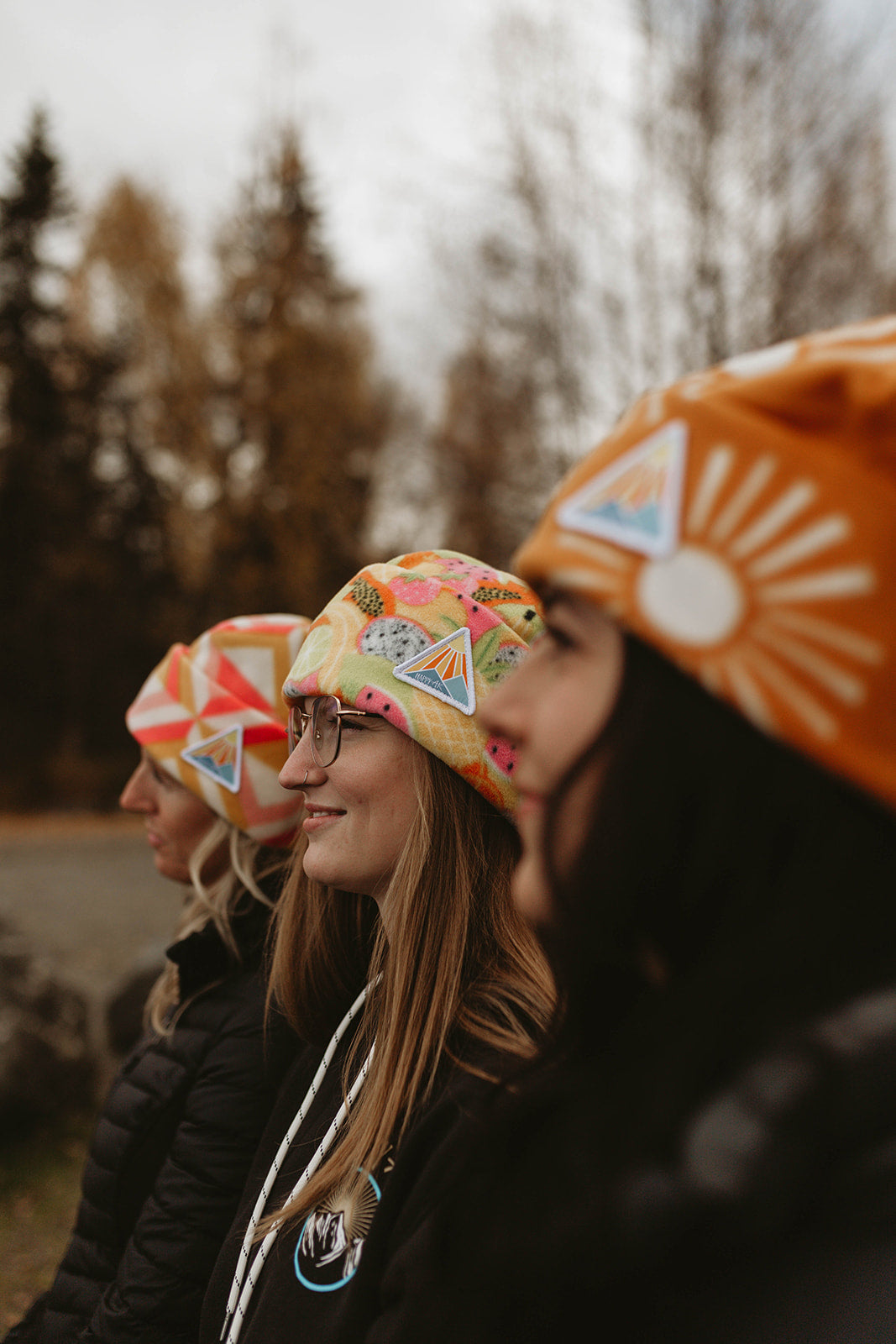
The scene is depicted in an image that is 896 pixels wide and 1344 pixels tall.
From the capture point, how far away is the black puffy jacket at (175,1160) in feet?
6.83

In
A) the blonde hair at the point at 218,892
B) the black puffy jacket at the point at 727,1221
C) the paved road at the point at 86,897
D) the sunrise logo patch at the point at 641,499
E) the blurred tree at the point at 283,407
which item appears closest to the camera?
the black puffy jacket at the point at 727,1221

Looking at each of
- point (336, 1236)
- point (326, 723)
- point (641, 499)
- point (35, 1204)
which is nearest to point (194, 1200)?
point (336, 1236)

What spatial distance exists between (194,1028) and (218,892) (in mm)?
434

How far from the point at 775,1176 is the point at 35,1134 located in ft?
17.1

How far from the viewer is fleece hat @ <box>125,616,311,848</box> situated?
9.05 ft

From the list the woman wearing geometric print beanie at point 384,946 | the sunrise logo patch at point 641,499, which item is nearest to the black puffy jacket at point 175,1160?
the woman wearing geometric print beanie at point 384,946

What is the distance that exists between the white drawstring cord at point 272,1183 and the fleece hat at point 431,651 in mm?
527

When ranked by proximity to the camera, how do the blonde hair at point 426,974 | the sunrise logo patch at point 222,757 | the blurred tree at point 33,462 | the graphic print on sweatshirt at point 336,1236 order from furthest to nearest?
the blurred tree at point 33,462 < the sunrise logo patch at point 222,757 < the blonde hair at point 426,974 < the graphic print on sweatshirt at point 336,1236

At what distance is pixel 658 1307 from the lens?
94 cm

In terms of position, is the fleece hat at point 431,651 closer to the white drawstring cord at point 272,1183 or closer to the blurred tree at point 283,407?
the white drawstring cord at point 272,1183

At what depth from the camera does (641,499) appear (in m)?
0.99

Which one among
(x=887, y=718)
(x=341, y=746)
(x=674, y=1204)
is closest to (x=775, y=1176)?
(x=674, y=1204)

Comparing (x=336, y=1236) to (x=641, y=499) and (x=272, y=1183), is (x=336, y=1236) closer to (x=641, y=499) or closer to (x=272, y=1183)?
(x=272, y=1183)

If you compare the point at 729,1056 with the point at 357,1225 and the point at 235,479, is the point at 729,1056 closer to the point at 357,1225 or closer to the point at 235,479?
the point at 357,1225
